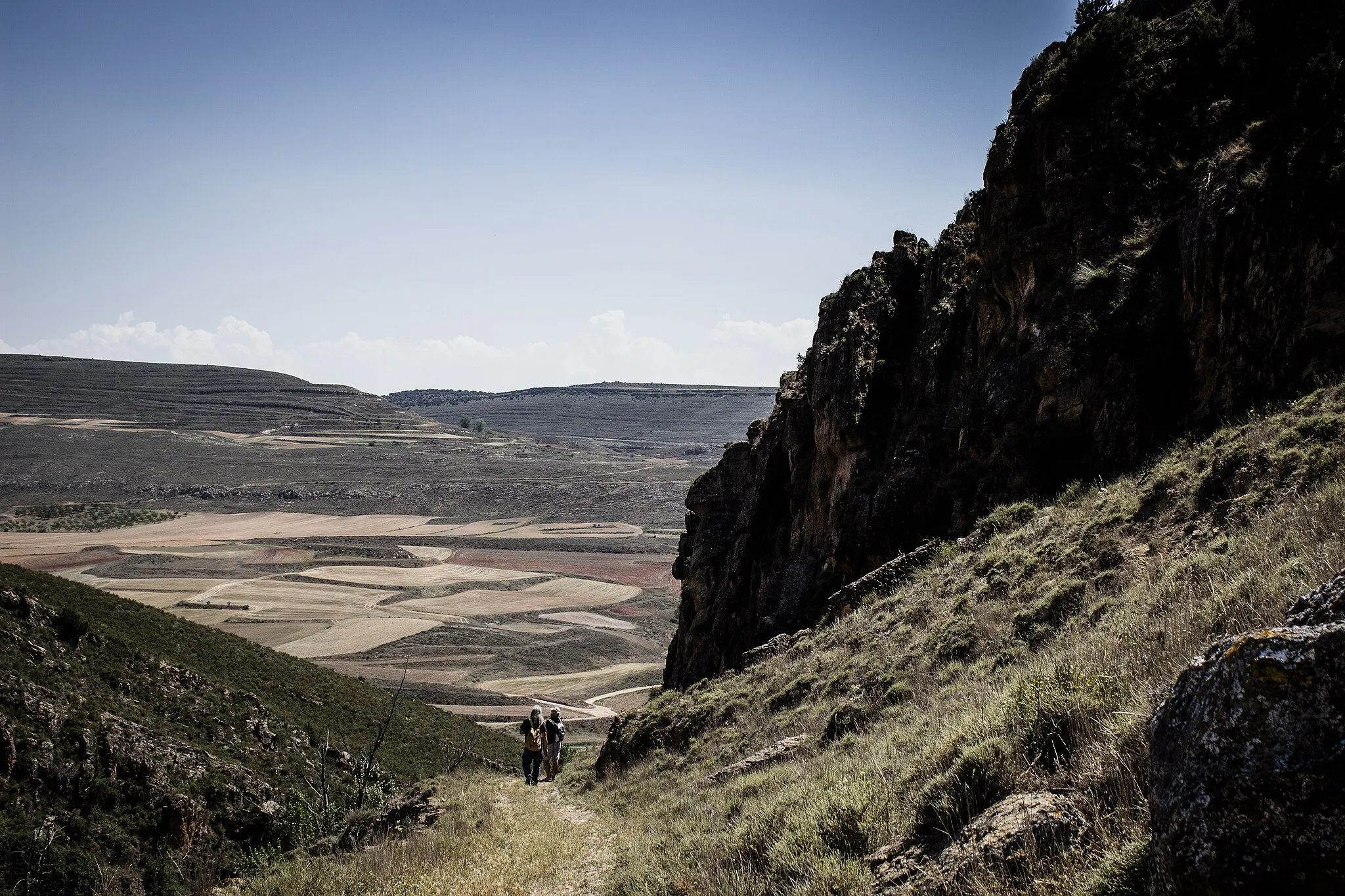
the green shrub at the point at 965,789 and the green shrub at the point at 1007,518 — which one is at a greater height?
the green shrub at the point at 1007,518

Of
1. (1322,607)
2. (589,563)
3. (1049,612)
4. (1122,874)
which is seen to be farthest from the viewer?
(589,563)

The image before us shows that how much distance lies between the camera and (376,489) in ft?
428

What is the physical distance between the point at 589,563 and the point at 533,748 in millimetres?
76839

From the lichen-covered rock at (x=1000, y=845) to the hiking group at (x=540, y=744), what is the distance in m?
12.7

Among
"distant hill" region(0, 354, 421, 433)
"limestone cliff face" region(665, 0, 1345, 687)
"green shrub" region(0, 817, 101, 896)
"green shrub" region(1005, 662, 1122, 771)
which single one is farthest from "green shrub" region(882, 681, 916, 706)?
"distant hill" region(0, 354, 421, 433)

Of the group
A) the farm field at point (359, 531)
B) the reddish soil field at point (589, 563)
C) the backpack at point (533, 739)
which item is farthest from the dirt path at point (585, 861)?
the reddish soil field at point (589, 563)

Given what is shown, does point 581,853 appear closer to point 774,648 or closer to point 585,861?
point 585,861

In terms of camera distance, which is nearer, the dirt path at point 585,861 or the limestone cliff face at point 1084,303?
the dirt path at point 585,861

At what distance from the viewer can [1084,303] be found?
52.5 feet

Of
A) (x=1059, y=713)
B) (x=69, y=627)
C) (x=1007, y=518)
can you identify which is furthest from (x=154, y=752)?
(x=1059, y=713)

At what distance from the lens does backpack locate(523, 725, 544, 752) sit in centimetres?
1659

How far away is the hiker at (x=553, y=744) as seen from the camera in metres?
17.7

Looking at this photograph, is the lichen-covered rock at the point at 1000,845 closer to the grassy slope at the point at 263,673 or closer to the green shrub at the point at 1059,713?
the green shrub at the point at 1059,713

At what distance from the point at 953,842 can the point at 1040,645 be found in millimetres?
4617
